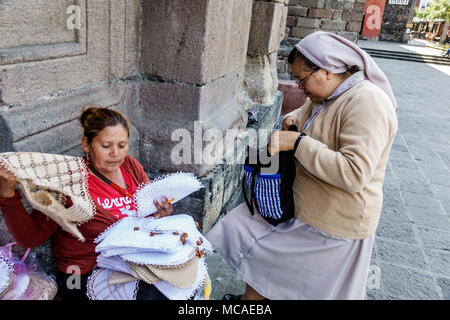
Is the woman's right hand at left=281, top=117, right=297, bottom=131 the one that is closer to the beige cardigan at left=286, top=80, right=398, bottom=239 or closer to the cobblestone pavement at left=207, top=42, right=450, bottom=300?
the beige cardigan at left=286, top=80, right=398, bottom=239

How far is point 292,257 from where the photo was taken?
6.28ft

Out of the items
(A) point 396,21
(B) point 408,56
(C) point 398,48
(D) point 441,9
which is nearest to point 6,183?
(B) point 408,56

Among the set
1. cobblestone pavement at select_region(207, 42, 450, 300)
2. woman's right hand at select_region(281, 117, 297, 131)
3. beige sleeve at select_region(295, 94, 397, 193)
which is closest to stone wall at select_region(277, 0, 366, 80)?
cobblestone pavement at select_region(207, 42, 450, 300)

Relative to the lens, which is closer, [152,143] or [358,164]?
[358,164]

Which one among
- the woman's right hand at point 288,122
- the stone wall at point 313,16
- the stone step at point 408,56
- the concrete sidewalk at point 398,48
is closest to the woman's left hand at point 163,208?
the woman's right hand at point 288,122

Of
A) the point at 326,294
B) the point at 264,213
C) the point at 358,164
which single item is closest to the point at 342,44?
the point at 358,164

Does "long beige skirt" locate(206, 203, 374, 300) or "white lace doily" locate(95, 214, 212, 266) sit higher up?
"white lace doily" locate(95, 214, 212, 266)

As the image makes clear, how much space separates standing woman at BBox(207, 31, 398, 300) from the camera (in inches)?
62.1

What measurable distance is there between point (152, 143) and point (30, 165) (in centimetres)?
132

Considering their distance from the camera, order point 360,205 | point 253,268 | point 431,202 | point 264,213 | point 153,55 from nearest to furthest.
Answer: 1. point 360,205
2. point 264,213
3. point 253,268
4. point 153,55
5. point 431,202

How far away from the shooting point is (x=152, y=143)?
262 centimetres

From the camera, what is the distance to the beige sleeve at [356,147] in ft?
5.05

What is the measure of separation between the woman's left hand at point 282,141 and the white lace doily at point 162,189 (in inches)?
15.8
